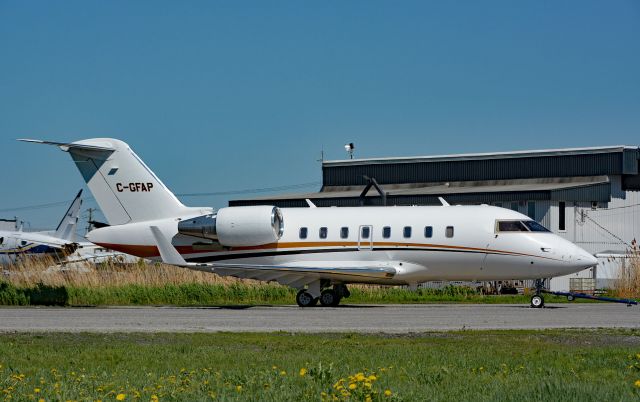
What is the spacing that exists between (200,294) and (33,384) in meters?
26.5

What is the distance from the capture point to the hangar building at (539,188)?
2361 inches

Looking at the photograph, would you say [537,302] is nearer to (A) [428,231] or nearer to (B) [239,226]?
(A) [428,231]

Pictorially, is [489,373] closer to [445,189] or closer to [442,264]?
[442,264]

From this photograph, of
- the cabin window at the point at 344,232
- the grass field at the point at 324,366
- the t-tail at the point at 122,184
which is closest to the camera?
the grass field at the point at 324,366

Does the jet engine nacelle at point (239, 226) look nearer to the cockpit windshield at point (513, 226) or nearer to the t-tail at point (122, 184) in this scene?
the t-tail at point (122, 184)

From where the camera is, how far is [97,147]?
35750 millimetres

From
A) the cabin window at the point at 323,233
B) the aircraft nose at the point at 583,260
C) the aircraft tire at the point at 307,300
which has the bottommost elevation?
the aircraft tire at the point at 307,300

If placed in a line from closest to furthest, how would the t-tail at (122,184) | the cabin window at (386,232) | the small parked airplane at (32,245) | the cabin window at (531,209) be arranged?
1. the cabin window at (386,232)
2. the t-tail at (122,184)
3. the cabin window at (531,209)
4. the small parked airplane at (32,245)

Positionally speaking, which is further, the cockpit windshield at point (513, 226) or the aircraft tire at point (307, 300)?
the aircraft tire at point (307, 300)

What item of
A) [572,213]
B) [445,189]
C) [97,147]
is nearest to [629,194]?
[572,213]

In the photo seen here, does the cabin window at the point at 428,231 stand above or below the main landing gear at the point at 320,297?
above

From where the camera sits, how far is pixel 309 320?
2558 centimetres

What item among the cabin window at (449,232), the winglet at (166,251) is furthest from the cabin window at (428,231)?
the winglet at (166,251)

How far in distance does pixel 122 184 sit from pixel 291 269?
683 cm
